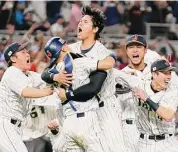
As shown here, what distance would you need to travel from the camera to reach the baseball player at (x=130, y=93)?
37.4 feet

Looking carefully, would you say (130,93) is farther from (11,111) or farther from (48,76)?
(48,76)

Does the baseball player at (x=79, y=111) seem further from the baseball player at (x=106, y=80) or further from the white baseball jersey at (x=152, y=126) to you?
the white baseball jersey at (x=152, y=126)

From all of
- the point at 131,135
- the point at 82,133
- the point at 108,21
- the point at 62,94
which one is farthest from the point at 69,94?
the point at 108,21

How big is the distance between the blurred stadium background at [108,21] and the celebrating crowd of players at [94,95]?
249 inches

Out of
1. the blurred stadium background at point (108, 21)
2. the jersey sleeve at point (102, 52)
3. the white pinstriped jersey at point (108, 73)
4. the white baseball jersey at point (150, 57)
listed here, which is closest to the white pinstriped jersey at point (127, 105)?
the white baseball jersey at point (150, 57)

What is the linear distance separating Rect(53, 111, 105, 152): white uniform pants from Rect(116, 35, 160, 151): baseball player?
1.51 metres

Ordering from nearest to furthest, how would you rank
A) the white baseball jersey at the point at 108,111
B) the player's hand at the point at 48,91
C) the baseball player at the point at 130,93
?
the player's hand at the point at 48,91 < the white baseball jersey at the point at 108,111 < the baseball player at the point at 130,93

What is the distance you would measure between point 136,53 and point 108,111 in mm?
1300

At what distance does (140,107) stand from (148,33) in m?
7.71

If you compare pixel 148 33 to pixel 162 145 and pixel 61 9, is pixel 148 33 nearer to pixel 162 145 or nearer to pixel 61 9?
pixel 61 9

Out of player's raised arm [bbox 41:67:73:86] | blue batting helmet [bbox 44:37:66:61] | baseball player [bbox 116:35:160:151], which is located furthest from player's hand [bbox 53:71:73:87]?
baseball player [bbox 116:35:160:151]

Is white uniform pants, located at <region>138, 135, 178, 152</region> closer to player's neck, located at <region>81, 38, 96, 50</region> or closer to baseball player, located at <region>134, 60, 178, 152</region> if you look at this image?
baseball player, located at <region>134, 60, 178, 152</region>

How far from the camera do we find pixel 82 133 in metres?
9.59

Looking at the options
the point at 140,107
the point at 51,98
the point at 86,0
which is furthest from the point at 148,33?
the point at 140,107
